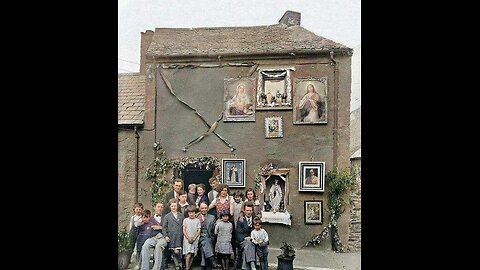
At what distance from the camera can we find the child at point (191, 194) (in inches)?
188

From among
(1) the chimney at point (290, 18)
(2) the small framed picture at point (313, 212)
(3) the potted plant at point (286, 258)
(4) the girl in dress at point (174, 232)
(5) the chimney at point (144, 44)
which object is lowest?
(3) the potted plant at point (286, 258)

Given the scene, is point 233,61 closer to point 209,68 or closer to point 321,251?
point 209,68

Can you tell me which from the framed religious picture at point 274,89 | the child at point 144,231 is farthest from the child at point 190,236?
the framed religious picture at point 274,89

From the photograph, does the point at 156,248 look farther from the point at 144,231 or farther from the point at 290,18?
the point at 290,18

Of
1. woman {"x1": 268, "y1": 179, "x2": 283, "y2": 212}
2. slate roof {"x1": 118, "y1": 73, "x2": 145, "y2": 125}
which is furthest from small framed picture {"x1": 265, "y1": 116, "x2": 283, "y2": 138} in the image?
slate roof {"x1": 118, "y1": 73, "x2": 145, "y2": 125}

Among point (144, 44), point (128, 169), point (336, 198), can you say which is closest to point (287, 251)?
point (336, 198)

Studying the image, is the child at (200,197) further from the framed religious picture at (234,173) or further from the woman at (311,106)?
the woman at (311,106)

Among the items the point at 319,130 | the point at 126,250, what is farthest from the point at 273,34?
the point at 126,250

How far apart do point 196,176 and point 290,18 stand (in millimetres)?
1592

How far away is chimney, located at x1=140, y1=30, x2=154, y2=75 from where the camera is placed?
483 cm

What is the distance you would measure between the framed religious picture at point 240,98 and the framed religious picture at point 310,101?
1.24 ft

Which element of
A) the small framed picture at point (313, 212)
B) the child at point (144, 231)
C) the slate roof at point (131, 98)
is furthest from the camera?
the slate roof at point (131, 98)

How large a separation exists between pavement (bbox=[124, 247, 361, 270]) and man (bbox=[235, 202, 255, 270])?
16 centimetres

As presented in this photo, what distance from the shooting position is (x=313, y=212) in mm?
4656
